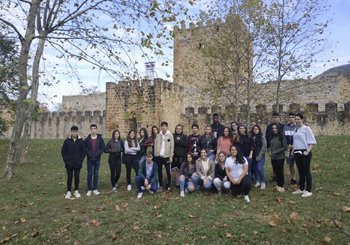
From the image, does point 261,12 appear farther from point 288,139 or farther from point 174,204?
→ point 174,204

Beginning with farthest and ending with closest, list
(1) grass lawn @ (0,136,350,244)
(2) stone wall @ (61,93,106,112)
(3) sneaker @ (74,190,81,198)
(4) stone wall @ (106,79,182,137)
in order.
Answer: (2) stone wall @ (61,93,106,112) → (4) stone wall @ (106,79,182,137) → (3) sneaker @ (74,190,81,198) → (1) grass lawn @ (0,136,350,244)

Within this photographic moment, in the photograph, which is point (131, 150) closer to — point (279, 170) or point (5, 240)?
point (279, 170)

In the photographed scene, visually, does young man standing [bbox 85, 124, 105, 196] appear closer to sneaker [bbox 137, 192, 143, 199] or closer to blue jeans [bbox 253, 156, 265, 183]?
sneaker [bbox 137, 192, 143, 199]

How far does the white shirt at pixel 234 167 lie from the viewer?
7926 mm

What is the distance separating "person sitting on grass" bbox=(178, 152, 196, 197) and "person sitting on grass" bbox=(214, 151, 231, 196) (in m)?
0.61

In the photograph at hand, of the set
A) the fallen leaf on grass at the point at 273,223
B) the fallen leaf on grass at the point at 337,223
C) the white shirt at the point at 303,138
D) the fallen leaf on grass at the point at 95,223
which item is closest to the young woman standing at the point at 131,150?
Result: the fallen leaf on grass at the point at 95,223

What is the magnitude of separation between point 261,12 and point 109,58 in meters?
8.01

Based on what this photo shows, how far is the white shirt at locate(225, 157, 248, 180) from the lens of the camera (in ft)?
26.0

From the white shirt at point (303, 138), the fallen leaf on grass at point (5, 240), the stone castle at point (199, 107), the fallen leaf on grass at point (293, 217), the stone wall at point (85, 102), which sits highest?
the stone wall at point (85, 102)

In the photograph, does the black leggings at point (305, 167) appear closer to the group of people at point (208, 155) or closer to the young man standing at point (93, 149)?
the group of people at point (208, 155)

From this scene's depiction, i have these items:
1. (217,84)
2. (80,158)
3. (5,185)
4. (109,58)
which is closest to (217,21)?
(217,84)

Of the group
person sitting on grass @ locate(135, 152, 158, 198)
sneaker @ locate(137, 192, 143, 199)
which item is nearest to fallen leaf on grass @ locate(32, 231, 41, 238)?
sneaker @ locate(137, 192, 143, 199)

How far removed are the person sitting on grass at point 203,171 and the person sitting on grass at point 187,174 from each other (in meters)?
0.15

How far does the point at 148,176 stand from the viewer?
8719 mm
